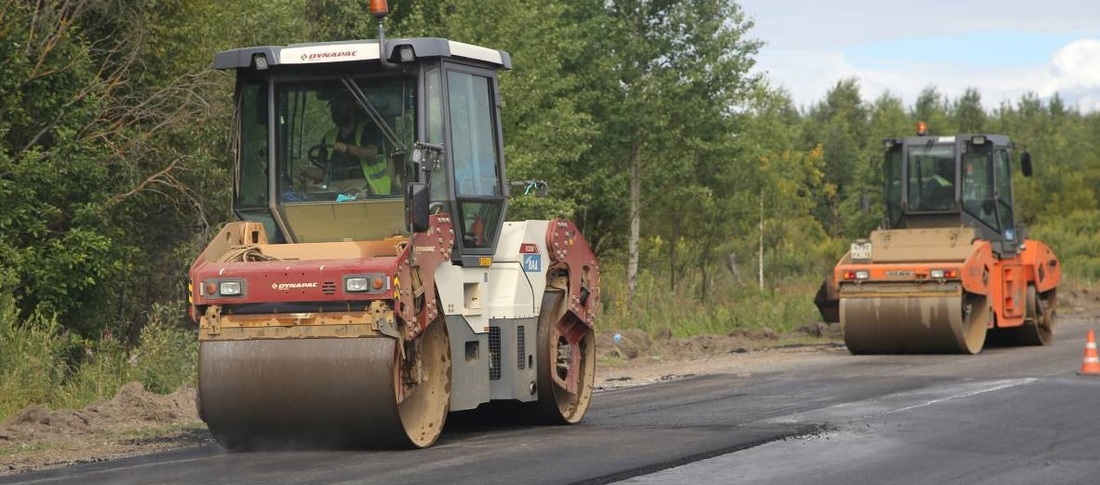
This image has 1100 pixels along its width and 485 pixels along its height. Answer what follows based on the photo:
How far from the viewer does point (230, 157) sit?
784 inches

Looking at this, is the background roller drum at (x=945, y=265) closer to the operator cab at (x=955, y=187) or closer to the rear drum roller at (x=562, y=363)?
the operator cab at (x=955, y=187)

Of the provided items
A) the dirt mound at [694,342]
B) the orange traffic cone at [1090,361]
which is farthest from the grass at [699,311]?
the orange traffic cone at [1090,361]

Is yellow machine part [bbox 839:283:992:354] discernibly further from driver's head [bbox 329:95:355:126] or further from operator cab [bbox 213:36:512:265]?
driver's head [bbox 329:95:355:126]

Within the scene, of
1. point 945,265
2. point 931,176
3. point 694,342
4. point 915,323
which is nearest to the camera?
point 945,265

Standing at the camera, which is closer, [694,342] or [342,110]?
[342,110]

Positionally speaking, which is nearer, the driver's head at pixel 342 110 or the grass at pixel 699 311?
the driver's head at pixel 342 110

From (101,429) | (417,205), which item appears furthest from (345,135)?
(101,429)

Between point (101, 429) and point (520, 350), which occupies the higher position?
point (520, 350)

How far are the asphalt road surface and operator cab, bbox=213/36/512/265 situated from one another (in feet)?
5.40

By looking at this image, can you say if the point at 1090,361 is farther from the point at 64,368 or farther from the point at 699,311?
the point at 64,368

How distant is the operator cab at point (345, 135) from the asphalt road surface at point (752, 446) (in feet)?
5.40

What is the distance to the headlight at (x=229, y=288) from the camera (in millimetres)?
9508

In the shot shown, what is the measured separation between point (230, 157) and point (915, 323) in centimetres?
916

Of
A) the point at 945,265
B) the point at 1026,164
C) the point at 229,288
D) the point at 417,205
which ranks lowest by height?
the point at 945,265
